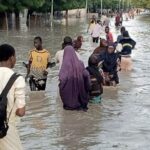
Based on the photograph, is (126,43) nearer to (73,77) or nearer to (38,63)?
(38,63)

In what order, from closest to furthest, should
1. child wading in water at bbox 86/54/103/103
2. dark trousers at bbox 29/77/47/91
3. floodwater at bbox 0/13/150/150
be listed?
floodwater at bbox 0/13/150/150, child wading in water at bbox 86/54/103/103, dark trousers at bbox 29/77/47/91

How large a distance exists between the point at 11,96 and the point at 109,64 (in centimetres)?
784

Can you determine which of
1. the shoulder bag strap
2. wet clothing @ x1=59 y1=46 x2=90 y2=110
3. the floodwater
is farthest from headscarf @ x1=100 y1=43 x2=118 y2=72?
the shoulder bag strap

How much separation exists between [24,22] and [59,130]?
5341cm

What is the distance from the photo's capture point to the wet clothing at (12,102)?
4.89 meters

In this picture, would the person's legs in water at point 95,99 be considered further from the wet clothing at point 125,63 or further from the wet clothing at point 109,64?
the wet clothing at point 125,63

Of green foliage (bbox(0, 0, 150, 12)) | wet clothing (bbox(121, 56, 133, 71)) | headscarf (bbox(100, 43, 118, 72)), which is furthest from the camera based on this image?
green foliage (bbox(0, 0, 150, 12))

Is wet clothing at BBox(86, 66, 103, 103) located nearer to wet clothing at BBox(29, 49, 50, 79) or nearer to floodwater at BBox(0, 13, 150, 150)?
floodwater at BBox(0, 13, 150, 150)

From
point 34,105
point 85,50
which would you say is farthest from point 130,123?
point 85,50

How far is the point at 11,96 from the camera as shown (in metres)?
4.93

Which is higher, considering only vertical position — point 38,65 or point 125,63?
point 38,65

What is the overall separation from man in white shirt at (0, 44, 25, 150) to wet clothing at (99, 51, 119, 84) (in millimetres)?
7469

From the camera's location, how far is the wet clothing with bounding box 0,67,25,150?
192 inches

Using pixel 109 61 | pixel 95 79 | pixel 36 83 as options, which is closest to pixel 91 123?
pixel 95 79
